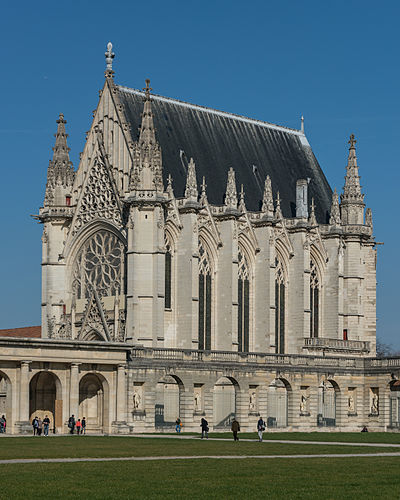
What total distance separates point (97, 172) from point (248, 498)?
212ft

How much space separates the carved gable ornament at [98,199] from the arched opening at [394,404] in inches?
915

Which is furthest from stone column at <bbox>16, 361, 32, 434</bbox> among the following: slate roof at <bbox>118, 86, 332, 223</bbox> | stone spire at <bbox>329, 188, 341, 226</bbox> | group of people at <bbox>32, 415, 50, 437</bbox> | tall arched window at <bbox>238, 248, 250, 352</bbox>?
stone spire at <bbox>329, 188, 341, 226</bbox>

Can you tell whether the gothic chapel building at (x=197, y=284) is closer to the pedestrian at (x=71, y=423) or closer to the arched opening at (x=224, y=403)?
the arched opening at (x=224, y=403)

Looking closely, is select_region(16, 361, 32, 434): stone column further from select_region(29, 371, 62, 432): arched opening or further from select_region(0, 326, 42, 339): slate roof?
select_region(0, 326, 42, 339): slate roof

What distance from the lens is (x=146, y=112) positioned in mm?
92188

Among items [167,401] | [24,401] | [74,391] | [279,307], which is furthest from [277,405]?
[24,401]

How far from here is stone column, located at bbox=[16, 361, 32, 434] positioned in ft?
248

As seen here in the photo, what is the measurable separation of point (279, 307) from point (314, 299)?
513 centimetres

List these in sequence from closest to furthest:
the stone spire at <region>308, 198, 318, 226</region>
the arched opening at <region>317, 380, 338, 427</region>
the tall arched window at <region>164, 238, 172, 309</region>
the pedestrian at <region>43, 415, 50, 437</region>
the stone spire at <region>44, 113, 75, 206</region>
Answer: the pedestrian at <region>43, 415, 50, 437</region> < the arched opening at <region>317, 380, 338, 427</region> < the tall arched window at <region>164, 238, 172, 309</region> < the stone spire at <region>44, 113, 75, 206</region> < the stone spire at <region>308, 198, 318, 226</region>

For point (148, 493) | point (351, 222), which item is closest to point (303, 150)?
point (351, 222)

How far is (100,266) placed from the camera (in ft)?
316

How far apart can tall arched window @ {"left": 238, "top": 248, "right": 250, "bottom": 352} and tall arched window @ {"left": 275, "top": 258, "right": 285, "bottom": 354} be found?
299 cm

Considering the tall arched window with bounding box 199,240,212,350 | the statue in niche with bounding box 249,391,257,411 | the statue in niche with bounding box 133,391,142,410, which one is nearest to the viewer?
the statue in niche with bounding box 133,391,142,410

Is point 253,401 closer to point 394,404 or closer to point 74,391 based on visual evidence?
point 394,404
